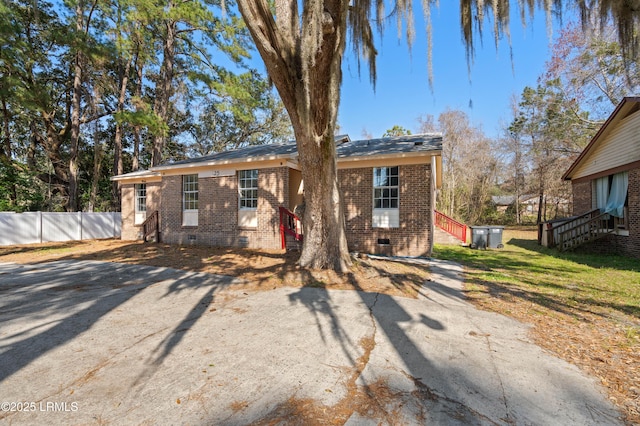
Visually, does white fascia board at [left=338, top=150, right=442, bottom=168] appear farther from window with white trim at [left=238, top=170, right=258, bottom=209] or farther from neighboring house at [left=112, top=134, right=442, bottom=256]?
window with white trim at [left=238, top=170, right=258, bottom=209]

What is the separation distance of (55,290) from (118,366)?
4253mm

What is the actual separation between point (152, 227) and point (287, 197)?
24.6 feet

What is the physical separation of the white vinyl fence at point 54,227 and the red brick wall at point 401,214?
1580 cm

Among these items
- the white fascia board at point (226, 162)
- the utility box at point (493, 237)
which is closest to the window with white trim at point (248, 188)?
the white fascia board at point (226, 162)

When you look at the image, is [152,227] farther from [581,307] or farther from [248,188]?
[581,307]

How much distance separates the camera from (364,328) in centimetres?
375

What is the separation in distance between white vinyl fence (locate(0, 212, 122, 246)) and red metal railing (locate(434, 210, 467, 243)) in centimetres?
1986

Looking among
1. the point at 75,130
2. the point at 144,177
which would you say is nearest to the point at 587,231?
the point at 144,177

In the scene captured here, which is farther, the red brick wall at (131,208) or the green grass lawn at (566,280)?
the red brick wall at (131,208)

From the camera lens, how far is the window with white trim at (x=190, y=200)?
12.2 metres

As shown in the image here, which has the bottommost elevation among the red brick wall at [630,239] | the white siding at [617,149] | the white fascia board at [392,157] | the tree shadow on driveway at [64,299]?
the tree shadow on driveway at [64,299]

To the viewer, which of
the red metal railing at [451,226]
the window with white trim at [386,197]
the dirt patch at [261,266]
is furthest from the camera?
the red metal railing at [451,226]

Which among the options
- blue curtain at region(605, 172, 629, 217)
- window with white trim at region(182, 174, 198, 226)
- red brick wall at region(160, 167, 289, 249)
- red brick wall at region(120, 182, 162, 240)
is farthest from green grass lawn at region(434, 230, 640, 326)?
red brick wall at region(120, 182, 162, 240)

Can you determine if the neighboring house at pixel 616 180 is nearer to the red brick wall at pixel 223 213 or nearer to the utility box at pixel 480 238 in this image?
the utility box at pixel 480 238
